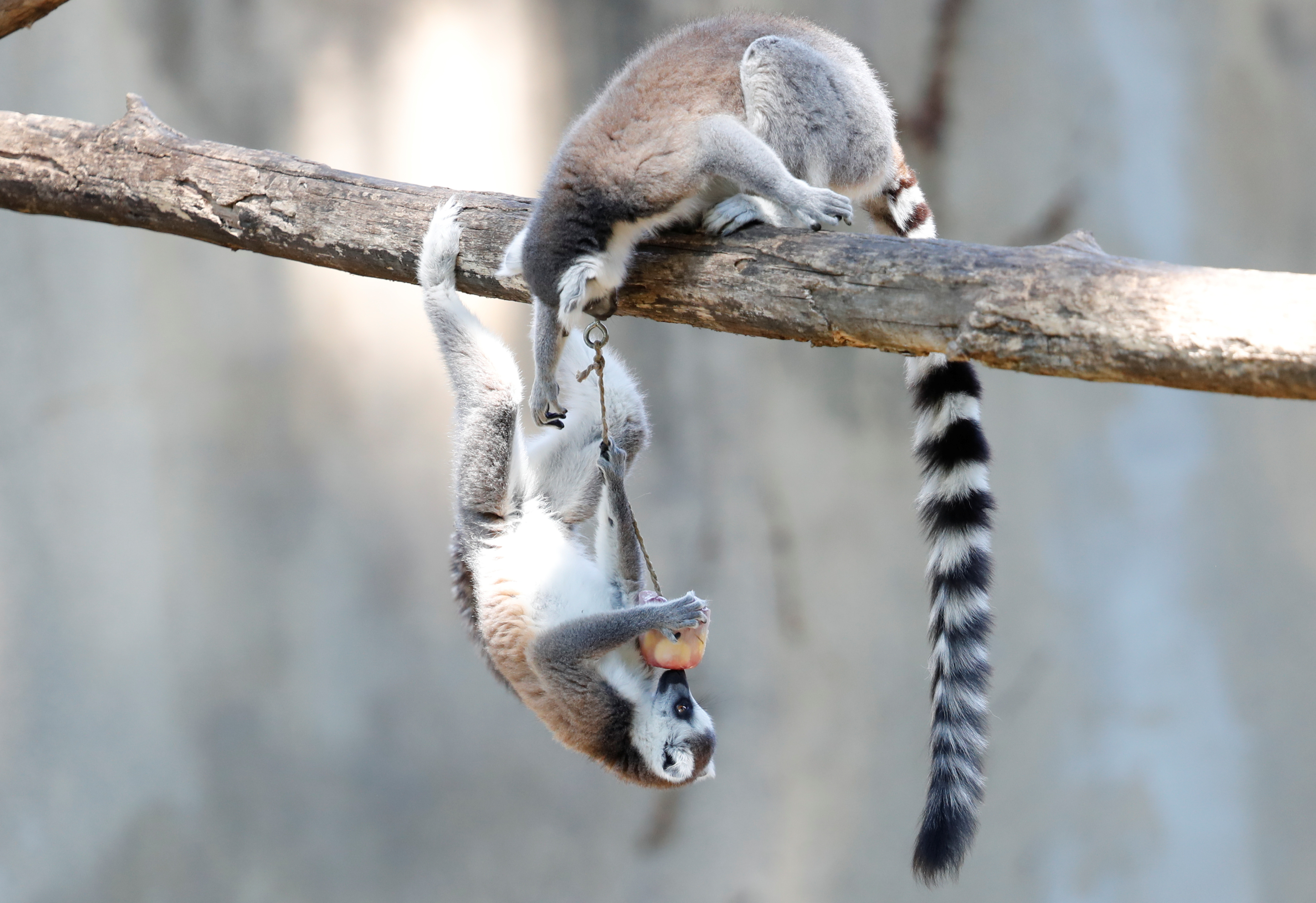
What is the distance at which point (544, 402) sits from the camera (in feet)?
8.97

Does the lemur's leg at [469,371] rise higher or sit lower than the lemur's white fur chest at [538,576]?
higher

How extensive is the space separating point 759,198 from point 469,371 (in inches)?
39.8

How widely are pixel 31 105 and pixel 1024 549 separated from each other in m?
5.34

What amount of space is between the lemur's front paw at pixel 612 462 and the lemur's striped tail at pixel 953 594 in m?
0.82

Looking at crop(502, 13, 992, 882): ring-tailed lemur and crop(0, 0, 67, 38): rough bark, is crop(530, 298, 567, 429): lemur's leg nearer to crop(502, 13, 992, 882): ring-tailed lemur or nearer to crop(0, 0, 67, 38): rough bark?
crop(502, 13, 992, 882): ring-tailed lemur

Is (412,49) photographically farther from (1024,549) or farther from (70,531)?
(1024,549)

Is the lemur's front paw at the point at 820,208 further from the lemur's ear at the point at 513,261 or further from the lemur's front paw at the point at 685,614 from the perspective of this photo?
the lemur's front paw at the point at 685,614

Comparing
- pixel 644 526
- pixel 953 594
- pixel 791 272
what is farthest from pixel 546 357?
pixel 644 526

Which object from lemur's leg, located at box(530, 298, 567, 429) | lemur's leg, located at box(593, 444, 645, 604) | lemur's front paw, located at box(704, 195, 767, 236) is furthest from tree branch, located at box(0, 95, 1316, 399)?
lemur's leg, located at box(593, 444, 645, 604)

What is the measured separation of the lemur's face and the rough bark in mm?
3085

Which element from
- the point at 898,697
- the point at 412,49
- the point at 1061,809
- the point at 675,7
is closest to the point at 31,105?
the point at 412,49

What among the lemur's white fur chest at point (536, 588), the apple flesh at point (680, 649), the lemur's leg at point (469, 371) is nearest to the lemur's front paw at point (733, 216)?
the lemur's leg at point (469, 371)

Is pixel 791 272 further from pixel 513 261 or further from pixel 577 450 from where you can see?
pixel 577 450

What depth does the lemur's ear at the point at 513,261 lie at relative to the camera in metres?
2.76
